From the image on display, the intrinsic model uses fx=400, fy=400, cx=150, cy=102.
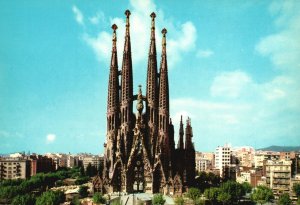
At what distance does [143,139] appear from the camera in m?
64.1

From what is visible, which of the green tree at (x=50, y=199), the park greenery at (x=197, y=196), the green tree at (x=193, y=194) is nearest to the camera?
the green tree at (x=50, y=199)

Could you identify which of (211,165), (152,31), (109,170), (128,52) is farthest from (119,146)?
(211,165)

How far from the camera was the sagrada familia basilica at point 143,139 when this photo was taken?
62.9 meters

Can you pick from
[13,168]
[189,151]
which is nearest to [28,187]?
[189,151]

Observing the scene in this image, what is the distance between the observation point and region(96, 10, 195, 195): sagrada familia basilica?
6291cm

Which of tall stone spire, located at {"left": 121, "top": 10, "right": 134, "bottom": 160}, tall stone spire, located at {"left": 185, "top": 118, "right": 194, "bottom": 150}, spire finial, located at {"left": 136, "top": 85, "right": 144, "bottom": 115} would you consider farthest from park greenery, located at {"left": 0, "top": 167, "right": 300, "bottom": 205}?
spire finial, located at {"left": 136, "top": 85, "right": 144, "bottom": 115}

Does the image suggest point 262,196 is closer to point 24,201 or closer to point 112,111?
point 112,111

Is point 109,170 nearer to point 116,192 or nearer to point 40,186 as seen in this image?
point 116,192

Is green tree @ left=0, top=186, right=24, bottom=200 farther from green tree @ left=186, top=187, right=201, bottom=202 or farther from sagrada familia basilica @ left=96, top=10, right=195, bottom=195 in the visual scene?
green tree @ left=186, top=187, right=201, bottom=202

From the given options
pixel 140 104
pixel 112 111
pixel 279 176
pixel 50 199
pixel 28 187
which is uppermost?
pixel 140 104

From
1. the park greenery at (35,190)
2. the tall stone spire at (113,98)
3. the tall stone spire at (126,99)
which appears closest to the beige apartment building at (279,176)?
the tall stone spire at (126,99)

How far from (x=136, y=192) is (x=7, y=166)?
4908 cm

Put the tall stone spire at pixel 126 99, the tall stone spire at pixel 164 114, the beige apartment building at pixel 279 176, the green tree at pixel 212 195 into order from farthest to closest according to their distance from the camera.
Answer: the beige apartment building at pixel 279 176
the tall stone spire at pixel 126 99
the tall stone spire at pixel 164 114
the green tree at pixel 212 195

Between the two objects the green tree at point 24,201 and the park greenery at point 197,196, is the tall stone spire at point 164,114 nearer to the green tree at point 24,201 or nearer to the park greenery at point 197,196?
the park greenery at point 197,196
